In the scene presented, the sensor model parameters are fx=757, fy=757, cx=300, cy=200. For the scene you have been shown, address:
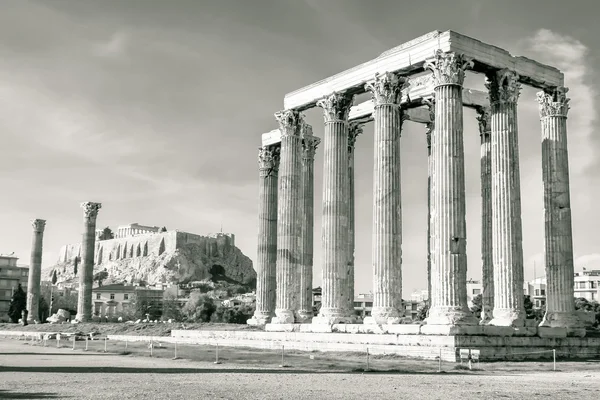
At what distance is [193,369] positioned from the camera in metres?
28.4

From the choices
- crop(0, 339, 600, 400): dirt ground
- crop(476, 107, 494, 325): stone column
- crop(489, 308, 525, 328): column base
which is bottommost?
crop(0, 339, 600, 400): dirt ground

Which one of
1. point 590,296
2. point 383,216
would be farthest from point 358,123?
point 590,296

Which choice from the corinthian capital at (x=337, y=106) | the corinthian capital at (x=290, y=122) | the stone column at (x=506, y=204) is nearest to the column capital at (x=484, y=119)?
the stone column at (x=506, y=204)

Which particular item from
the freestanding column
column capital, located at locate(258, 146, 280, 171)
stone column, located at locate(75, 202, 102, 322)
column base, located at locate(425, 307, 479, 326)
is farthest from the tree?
column base, located at locate(425, 307, 479, 326)

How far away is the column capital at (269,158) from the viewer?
190 feet

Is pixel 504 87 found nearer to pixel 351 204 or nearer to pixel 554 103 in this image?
pixel 554 103

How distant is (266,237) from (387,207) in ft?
54.9

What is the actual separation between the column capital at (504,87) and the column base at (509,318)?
1133 cm

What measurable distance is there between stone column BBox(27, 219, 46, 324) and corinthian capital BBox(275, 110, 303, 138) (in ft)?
170

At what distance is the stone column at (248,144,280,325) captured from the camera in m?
54.2

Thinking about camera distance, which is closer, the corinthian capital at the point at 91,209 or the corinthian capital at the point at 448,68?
the corinthian capital at the point at 448,68

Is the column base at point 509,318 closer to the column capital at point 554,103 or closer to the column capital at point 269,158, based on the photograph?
the column capital at point 554,103

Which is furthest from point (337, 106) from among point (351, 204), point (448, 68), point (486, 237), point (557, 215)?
point (557, 215)

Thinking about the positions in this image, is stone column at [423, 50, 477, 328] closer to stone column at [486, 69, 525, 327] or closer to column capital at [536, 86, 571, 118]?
stone column at [486, 69, 525, 327]
